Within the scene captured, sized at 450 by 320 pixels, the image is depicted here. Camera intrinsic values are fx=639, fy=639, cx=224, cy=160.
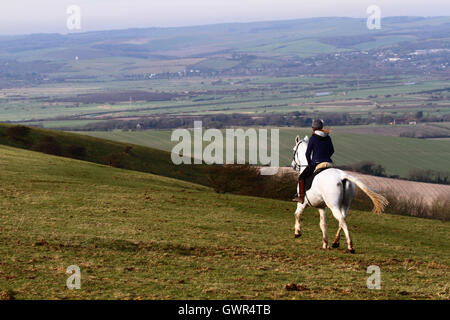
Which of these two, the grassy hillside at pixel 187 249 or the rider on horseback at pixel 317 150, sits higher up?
the rider on horseback at pixel 317 150

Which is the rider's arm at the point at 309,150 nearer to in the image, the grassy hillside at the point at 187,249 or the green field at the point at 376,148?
the grassy hillside at the point at 187,249

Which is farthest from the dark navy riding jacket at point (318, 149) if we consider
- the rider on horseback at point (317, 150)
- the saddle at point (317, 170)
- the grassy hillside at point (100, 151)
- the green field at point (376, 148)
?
the green field at point (376, 148)

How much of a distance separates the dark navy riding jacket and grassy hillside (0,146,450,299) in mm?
3241

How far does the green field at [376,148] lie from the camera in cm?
12450

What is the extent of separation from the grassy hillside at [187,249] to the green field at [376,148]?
261ft

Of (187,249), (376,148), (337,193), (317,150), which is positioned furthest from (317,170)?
(376,148)

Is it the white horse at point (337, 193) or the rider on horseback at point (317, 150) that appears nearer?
the white horse at point (337, 193)

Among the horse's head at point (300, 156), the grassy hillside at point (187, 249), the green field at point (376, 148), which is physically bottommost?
the green field at point (376, 148)

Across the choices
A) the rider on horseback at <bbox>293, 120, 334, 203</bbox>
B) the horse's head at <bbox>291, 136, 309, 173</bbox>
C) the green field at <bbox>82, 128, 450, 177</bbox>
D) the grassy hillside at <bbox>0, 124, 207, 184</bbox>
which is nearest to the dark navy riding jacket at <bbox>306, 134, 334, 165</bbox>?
the rider on horseback at <bbox>293, 120, 334, 203</bbox>

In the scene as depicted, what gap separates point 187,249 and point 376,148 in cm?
12571

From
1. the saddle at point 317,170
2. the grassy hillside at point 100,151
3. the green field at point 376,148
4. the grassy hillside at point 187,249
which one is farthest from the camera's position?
the green field at point 376,148

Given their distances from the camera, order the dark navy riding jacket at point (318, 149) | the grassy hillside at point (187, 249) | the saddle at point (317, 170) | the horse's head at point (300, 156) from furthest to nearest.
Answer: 1. the horse's head at point (300, 156)
2. the dark navy riding jacket at point (318, 149)
3. the saddle at point (317, 170)
4. the grassy hillside at point (187, 249)

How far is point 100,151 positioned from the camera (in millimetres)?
82062

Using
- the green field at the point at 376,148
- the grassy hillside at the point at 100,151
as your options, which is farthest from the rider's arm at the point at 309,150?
the green field at the point at 376,148
